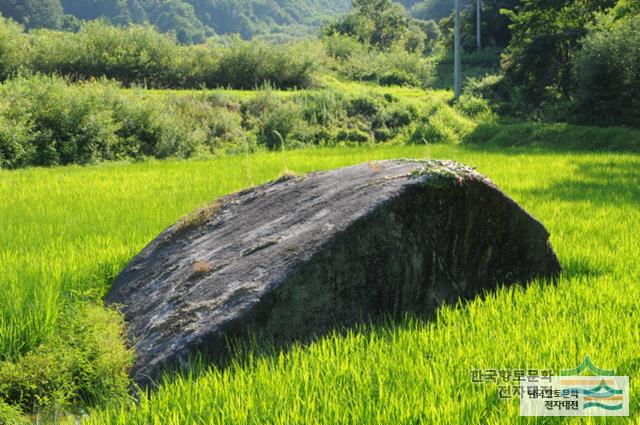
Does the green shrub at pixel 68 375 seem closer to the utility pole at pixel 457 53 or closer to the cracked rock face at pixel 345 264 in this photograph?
the cracked rock face at pixel 345 264

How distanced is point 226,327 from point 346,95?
17.9m

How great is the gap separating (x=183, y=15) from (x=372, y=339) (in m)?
128

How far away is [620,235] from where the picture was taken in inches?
202

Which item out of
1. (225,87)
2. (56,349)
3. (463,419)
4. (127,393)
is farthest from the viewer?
(225,87)

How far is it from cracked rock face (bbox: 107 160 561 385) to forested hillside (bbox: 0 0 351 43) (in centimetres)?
6721

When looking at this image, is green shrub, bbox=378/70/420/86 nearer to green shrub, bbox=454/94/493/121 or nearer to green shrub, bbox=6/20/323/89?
green shrub, bbox=6/20/323/89

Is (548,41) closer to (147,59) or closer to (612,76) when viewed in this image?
(612,76)

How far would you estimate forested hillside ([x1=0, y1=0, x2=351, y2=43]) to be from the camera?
71438 millimetres

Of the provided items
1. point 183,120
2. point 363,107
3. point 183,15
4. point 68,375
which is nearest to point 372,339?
point 68,375

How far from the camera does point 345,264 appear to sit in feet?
10.6

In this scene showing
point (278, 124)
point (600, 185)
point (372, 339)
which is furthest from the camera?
point (278, 124)

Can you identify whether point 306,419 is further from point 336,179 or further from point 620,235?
point 620,235

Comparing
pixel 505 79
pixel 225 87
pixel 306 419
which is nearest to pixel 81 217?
pixel 306 419

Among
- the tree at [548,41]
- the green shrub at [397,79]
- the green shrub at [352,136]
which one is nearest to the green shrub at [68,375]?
the green shrub at [352,136]
